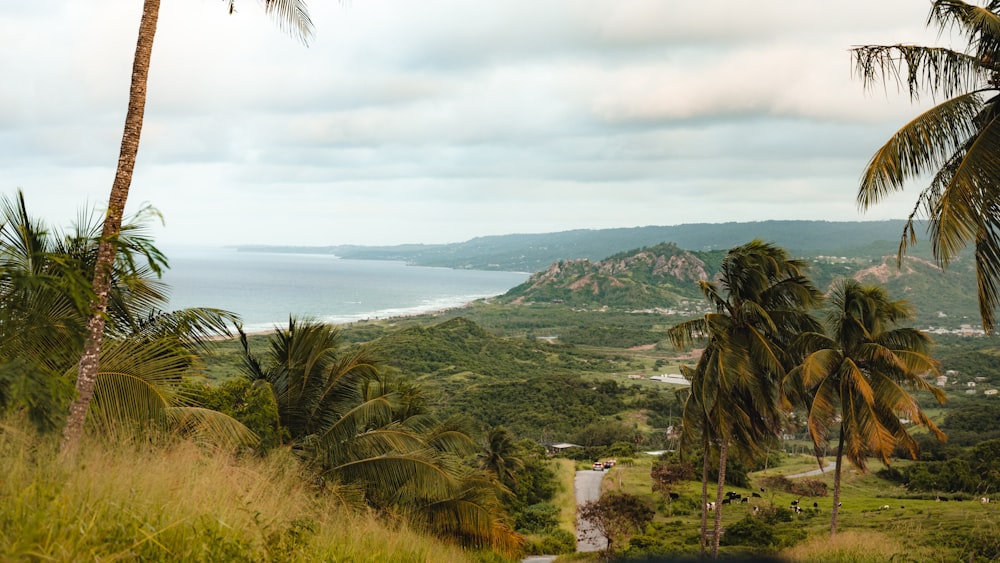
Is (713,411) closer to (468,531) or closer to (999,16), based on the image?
(468,531)

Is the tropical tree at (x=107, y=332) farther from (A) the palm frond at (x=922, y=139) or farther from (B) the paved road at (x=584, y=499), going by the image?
(B) the paved road at (x=584, y=499)

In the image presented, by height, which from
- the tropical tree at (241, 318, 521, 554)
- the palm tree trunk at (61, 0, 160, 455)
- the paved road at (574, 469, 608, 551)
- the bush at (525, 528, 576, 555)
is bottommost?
the paved road at (574, 469, 608, 551)

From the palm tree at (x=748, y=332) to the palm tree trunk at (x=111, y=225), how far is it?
10707 millimetres

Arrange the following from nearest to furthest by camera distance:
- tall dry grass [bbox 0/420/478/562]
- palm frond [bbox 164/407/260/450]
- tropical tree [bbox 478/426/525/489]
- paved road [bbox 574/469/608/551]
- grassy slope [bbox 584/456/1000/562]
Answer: tall dry grass [bbox 0/420/478/562]
palm frond [bbox 164/407/260/450]
grassy slope [bbox 584/456/1000/562]
paved road [bbox 574/469/608/551]
tropical tree [bbox 478/426/525/489]

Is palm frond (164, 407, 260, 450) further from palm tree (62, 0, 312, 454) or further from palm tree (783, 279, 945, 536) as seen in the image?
palm tree (783, 279, 945, 536)

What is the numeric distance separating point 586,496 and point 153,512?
3580 centimetres

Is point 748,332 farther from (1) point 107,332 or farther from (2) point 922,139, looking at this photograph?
(1) point 107,332

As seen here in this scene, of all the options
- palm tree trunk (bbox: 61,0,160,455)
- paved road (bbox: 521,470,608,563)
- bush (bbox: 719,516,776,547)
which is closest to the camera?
palm tree trunk (bbox: 61,0,160,455)

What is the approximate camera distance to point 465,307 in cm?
17862

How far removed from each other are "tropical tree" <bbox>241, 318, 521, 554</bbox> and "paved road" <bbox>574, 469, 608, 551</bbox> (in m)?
18.3

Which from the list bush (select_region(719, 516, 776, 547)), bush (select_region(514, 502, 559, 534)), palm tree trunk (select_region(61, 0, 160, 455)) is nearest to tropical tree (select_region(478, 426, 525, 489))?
bush (select_region(514, 502, 559, 534))

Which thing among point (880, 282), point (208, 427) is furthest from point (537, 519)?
point (880, 282)

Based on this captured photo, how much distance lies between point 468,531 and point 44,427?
233 inches

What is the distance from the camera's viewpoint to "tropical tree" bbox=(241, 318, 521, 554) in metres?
8.89
